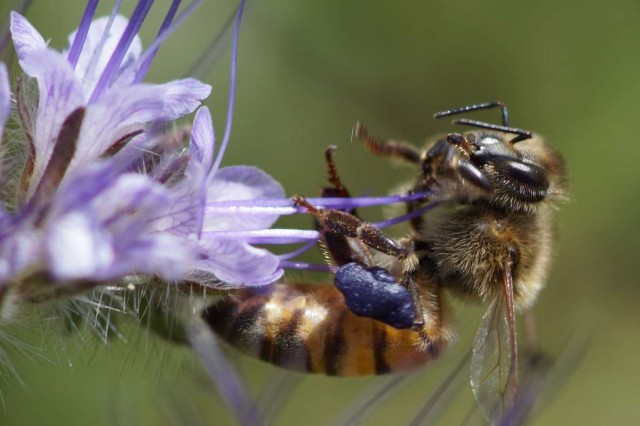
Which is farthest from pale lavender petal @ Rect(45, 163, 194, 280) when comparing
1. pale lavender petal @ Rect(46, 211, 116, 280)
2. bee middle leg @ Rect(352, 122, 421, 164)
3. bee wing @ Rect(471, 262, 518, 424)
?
bee middle leg @ Rect(352, 122, 421, 164)

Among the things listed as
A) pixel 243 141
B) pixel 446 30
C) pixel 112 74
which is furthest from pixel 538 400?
pixel 446 30

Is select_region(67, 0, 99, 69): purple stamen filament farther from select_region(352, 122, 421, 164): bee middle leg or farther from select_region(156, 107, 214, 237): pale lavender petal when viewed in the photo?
select_region(352, 122, 421, 164): bee middle leg

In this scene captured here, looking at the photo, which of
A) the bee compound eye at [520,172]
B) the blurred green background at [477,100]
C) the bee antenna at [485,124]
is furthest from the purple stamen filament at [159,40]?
the blurred green background at [477,100]

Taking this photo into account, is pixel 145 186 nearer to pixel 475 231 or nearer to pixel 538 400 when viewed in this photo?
pixel 475 231

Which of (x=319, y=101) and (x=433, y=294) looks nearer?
(x=433, y=294)

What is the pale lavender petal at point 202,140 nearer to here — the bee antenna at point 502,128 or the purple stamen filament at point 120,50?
the purple stamen filament at point 120,50

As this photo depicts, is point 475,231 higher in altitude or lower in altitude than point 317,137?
higher
